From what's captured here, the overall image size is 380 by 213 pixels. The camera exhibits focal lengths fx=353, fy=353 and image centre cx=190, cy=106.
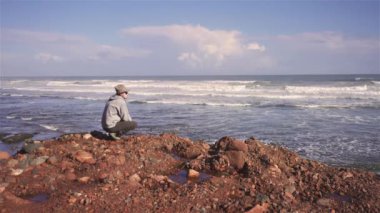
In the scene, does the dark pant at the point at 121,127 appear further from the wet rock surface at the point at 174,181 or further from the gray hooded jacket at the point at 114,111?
the wet rock surface at the point at 174,181

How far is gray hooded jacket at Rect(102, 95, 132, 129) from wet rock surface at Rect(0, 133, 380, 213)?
0.47 meters

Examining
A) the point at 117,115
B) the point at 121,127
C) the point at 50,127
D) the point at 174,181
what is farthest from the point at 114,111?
the point at 50,127

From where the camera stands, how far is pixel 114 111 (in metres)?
7.64

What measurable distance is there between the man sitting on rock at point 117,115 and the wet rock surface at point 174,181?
37 cm

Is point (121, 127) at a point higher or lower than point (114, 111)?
lower

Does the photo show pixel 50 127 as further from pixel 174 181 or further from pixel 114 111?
pixel 174 181

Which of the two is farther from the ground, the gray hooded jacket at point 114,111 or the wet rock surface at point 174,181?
the gray hooded jacket at point 114,111

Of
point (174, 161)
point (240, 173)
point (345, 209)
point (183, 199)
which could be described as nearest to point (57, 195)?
point (183, 199)

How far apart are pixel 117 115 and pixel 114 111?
130 millimetres

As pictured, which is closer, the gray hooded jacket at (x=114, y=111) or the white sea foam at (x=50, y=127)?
the gray hooded jacket at (x=114, y=111)

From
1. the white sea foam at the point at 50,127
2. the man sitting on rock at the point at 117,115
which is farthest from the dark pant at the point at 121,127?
the white sea foam at the point at 50,127

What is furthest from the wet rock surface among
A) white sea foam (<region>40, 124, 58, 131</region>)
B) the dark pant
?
white sea foam (<region>40, 124, 58, 131</region>)

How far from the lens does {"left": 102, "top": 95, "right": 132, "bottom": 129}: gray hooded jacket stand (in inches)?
297

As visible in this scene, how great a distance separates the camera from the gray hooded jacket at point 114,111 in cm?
754
